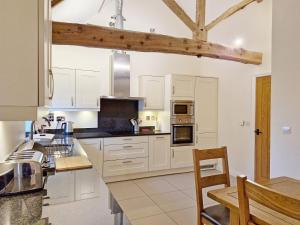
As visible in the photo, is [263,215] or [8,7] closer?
[8,7]

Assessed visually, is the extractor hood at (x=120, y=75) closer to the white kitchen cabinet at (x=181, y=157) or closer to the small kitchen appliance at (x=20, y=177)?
the white kitchen cabinet at (x=181, y=157)

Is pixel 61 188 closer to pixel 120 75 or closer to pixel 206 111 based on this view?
pixel 120 75

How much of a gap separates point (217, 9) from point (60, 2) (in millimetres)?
3269

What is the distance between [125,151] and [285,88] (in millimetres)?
2741

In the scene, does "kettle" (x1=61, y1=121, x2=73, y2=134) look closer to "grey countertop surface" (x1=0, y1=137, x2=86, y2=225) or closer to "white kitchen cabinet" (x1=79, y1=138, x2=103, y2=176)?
"white kitchen cabinet" (x1=79, y1=138, x2=103, y2=176)

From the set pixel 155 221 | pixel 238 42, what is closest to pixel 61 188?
pixel 155 221

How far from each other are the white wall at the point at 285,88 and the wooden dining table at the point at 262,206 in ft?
3.16

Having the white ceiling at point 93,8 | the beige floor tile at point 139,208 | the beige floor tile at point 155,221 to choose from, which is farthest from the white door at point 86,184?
the white ceiling at point 93,8

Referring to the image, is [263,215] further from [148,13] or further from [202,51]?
[148,13]

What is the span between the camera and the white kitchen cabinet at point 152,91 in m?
4.51

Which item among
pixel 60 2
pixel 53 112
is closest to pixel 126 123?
pixel 53 112

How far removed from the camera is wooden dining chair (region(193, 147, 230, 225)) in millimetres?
1718

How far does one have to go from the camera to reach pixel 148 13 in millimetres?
4797

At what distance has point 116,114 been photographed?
15.2ft
